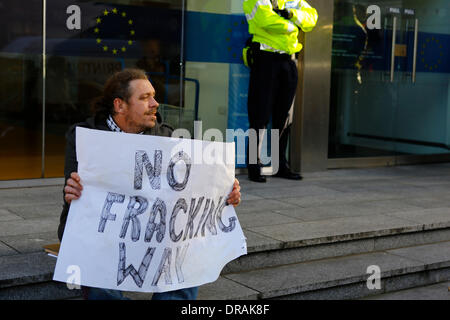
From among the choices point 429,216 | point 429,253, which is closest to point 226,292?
point 429,253

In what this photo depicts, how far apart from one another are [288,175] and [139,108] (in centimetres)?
447

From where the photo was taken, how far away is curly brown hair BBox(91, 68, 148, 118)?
12.5ft

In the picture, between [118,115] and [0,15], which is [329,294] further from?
[0,15]

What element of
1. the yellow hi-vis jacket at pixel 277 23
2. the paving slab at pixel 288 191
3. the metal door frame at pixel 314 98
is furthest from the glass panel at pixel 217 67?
the paving slab at pixel 288 191

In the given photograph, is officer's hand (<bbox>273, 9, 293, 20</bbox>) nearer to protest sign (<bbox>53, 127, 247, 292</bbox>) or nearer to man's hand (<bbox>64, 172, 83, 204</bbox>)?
protest sign (<bbox>53, 127, 247, 292</bbox>)

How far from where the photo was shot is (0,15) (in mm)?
6852

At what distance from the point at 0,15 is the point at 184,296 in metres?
4.21

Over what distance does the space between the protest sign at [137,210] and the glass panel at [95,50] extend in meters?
3.97

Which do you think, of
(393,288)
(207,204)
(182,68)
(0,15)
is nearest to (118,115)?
(207,204)

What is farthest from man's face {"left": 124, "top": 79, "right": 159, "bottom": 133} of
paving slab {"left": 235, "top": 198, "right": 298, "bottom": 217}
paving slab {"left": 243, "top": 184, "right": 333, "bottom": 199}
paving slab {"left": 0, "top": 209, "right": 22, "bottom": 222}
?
paving slab {"left": 243, "top": 184, "right": 333, "bottom": 199}

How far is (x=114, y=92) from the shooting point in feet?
12.6

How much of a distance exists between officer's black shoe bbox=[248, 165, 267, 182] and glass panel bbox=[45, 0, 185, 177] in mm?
1171

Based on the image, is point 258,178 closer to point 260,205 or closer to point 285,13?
point 260,205

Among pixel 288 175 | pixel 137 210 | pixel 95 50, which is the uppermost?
pixel 95 50
